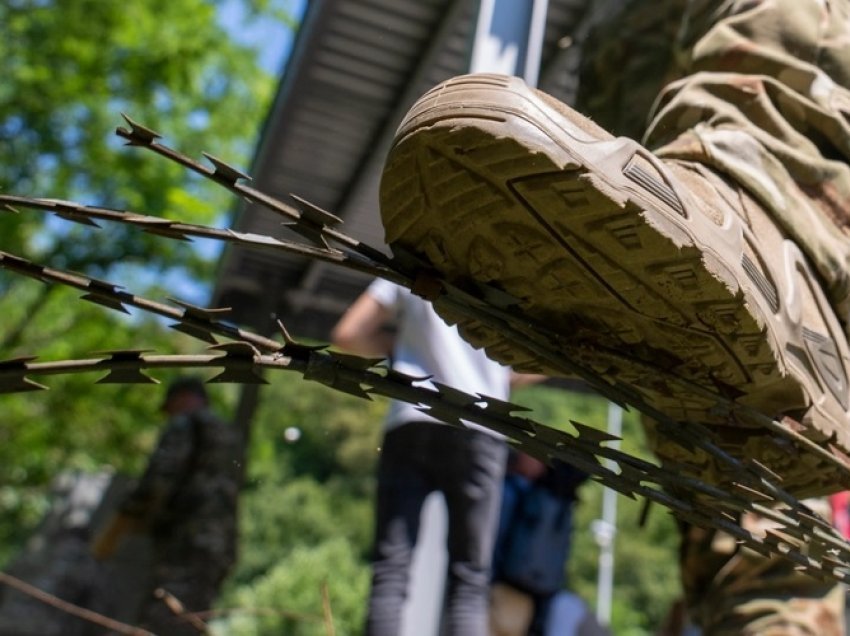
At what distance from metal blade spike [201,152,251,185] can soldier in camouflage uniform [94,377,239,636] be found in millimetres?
3398

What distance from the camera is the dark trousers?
2.67 meters

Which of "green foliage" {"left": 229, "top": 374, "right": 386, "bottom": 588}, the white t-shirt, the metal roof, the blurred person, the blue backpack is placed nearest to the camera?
the blurred person

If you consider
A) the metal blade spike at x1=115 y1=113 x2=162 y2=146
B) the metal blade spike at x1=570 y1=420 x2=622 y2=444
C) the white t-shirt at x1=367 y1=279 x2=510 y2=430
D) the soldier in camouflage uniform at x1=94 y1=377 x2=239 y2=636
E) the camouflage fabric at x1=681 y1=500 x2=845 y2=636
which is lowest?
the metal blade spike at x1=570 y1=420 x2=622 y2=444

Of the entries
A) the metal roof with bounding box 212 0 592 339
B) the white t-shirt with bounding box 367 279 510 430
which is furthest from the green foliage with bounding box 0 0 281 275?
the white t-shirt with bounding box 367 279 510 430

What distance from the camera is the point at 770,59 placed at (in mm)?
1712

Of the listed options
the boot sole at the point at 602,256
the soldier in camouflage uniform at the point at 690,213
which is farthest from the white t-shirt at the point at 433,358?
the boot sole at the point at 602,256

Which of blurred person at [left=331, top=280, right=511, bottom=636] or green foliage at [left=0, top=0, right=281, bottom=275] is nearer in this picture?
blurred person at [left=331, top=280, right=511, bottom=636]

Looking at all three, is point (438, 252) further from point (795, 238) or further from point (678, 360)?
point (795, 238)

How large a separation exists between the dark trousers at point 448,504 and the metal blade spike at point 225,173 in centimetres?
147

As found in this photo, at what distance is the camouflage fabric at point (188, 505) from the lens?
14.9 ft

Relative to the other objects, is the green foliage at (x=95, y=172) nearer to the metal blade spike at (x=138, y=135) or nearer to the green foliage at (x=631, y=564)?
the metal blade spike at (x=138, y=135)

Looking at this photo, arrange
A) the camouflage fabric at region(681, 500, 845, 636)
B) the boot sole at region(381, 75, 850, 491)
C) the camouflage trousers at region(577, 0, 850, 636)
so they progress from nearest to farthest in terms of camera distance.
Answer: the boot sole at region(381, 75, 850, 491) < the camouflage trousers at region(577, 0, 850, 636) < the camouflage fabric at region(681, 500, 845, 636)

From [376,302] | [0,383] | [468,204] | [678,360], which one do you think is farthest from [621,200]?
[376,302]

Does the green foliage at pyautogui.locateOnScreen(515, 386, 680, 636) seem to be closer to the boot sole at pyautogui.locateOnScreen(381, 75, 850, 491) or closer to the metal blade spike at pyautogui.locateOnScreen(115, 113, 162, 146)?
the boot sole at pyautogui.locateOnScreen(381, 75, 850, 491)
